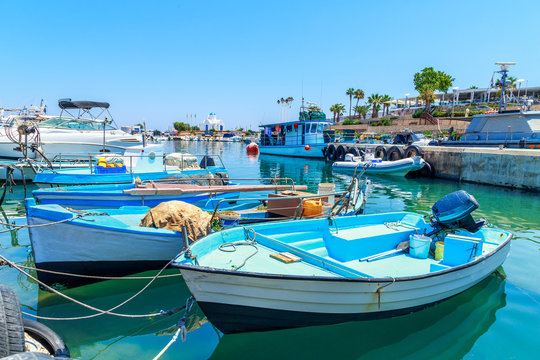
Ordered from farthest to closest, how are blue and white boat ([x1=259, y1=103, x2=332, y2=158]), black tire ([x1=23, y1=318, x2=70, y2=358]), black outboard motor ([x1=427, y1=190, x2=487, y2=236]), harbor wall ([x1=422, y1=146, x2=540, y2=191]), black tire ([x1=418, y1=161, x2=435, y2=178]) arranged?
1. blue and white boat ([x1=259, y1=103, x2=332, y2=158])
2. black tire ([x1=418, y1=161, x2=435, y2=178])
3. harbor wall ([x1=422, y1=146, x2=540, y2=191])
4. black outboard motor ([x1=427, y1=190, x2=487, y2=236])
5. black tire ([x1=23, y1=318, x2=70, y2=358])

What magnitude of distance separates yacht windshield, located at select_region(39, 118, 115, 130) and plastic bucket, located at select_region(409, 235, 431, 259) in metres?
22.4

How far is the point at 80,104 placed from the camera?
21.9m

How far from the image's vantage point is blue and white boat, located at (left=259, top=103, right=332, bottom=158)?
39.4 meters

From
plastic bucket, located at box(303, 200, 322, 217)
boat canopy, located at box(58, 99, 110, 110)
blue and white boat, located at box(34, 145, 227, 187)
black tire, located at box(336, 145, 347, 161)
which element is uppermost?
boat canopy, located at box(58, 99, 110, 110)

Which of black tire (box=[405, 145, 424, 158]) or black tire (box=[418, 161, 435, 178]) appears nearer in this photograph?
black tire (box=[418, 161, 435, 178])

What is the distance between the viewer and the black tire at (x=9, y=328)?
3.35m

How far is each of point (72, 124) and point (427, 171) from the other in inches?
1001

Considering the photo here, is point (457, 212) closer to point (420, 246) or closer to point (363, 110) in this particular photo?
point (420, 246)

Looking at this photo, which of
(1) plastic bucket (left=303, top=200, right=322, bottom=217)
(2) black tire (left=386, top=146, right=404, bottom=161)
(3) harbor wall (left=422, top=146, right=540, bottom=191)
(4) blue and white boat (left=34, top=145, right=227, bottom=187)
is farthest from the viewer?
(2) black tire (left=386, top=146, right=404, bottom=161)

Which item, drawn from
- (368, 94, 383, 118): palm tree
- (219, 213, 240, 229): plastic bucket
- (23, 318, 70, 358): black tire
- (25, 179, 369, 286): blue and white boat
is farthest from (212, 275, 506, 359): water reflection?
(368, 94, 383, 118): palm tree

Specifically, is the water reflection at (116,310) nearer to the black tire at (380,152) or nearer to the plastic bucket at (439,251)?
the plastic bucket at (439,251)

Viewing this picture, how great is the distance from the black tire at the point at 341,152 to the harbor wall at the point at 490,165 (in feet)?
35.1

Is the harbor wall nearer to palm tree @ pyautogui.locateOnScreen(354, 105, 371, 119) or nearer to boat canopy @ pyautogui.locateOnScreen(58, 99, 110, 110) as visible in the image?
boat canopy @ pyautogui.locateOnScreen(58, 99, 110, 110)

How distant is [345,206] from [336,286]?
4343 mm
